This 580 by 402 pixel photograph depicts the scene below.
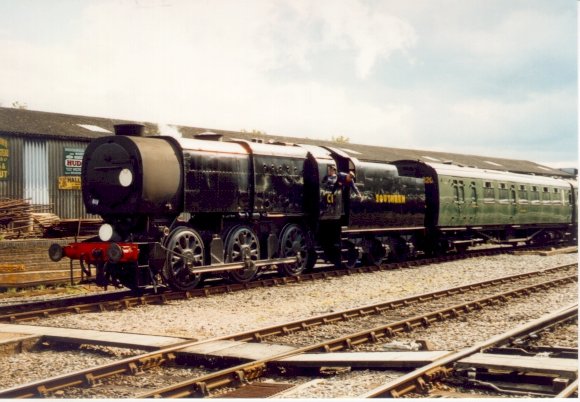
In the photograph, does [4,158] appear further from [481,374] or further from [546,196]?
[546,196]

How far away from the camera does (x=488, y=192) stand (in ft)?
79.7

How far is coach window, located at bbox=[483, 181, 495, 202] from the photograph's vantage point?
79.0 feet

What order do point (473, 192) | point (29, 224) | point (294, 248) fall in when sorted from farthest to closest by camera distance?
1. point (473, 192)
2. point (29, 224)
3. point (294, 248)

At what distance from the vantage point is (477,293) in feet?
45.0

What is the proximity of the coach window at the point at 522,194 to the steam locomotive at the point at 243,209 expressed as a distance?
13.8 ft

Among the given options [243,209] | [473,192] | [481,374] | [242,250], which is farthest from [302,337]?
[473,192]

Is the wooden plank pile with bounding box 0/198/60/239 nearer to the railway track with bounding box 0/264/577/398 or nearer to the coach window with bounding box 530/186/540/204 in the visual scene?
the railway track with bounding box 0/264/577/398

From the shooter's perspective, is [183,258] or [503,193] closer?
[183,258]

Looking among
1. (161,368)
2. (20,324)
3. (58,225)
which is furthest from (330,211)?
(161,368)

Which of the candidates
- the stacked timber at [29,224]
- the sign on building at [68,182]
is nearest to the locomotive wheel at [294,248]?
the stacked timber at [29,224]

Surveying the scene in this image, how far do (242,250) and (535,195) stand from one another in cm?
1689

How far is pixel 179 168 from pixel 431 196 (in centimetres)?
1071

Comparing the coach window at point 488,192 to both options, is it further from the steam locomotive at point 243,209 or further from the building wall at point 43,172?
the building wall at point 43,172

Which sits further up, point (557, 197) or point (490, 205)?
point (557, 197)
